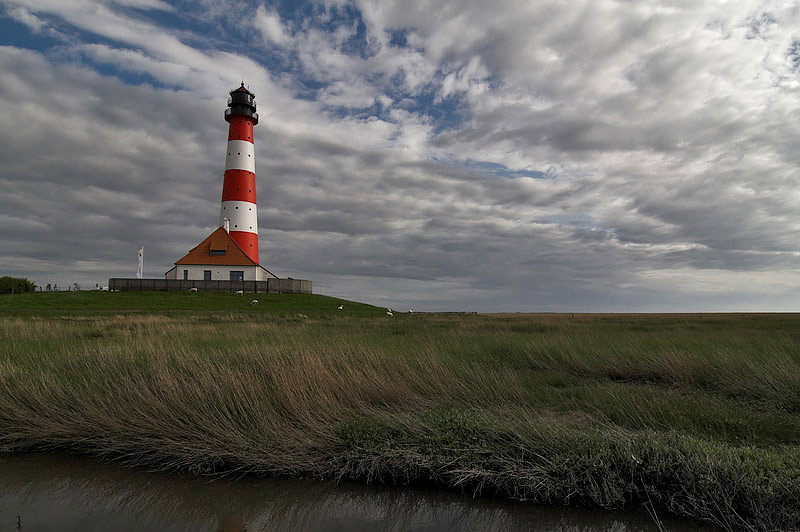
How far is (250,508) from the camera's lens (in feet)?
17.2

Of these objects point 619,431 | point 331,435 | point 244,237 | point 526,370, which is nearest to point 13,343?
point 331,435

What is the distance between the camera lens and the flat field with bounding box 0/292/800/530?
5.25 meters

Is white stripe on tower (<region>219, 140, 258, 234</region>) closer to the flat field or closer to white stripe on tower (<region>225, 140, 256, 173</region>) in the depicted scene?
white stripe on tower (<region>225, 140, 256, 173</region>)

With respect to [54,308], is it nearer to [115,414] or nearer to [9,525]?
[115,414]

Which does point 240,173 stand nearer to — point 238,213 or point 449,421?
point 238,213

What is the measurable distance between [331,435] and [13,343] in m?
11.5

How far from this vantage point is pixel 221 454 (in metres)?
6.24

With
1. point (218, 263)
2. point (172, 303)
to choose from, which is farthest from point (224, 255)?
point (172, 303)

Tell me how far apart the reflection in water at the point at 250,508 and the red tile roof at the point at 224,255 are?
45835 millimetres

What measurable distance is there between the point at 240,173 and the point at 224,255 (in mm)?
8300

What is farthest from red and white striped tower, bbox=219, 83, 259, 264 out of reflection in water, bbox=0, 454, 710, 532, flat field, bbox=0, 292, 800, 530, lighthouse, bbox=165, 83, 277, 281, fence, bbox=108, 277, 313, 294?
reflection in water, bbox=0, 454, 710, 532

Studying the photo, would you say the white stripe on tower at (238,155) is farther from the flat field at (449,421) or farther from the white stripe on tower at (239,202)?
the flat field at (449,421)

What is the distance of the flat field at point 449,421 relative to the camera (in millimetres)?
5250

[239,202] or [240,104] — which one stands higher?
[240,104]
